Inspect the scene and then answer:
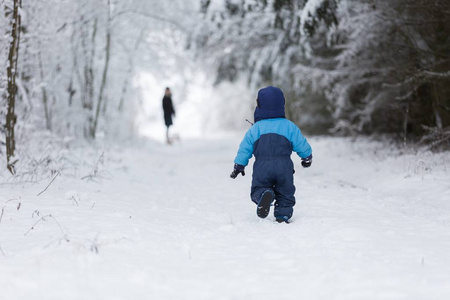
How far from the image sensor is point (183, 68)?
1689 cm

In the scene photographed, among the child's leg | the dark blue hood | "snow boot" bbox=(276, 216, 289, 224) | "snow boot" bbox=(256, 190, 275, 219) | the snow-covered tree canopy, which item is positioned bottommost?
"snow boot" bbox=(276, 216, 289, 224)

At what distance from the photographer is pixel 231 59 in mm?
16219

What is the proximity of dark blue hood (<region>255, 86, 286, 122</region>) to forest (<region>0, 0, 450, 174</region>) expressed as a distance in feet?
10.6

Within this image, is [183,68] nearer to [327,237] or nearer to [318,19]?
[318,19]

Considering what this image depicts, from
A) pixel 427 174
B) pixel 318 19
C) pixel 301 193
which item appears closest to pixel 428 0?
pixel 318 19

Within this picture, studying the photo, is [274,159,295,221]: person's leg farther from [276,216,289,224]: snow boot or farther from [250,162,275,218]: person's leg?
[250,162,275,218]: person's leg

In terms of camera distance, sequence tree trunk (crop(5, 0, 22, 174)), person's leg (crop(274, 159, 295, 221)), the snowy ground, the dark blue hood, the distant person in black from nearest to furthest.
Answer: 1. the snowy ground
2. person's leg (crop(274, 159, 295, 221))
3. the dark blue hood
4. tree trunk (crop(5, 0, 22, 174))
5. the distant person in black

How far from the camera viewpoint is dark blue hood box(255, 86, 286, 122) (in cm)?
454

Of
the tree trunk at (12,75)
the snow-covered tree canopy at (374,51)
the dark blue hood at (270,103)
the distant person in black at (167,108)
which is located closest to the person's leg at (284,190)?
the dark blue hood at (270,103)

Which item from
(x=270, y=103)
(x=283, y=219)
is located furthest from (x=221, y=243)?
(x=270, y=103)

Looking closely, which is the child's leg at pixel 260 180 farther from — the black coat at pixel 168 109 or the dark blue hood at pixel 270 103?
the black coat at pixel 168 109

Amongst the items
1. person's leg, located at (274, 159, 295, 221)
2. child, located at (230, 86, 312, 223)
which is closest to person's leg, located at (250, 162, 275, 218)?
child, located at (230, 86, 312, 223)

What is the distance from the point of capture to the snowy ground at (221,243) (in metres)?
2.67

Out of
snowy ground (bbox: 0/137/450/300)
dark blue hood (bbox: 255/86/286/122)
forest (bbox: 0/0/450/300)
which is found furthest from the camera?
dark blue hood (bbox: 255/86/286/122)
